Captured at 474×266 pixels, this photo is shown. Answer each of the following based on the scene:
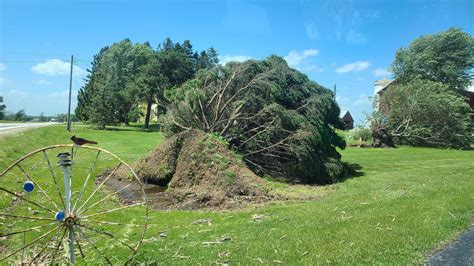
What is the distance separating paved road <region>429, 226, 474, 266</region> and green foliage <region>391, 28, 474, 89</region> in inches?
1424

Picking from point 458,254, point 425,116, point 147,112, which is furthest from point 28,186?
point 147,112

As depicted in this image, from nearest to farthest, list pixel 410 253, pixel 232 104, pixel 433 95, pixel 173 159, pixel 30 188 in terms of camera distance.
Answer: pixel 30 188, pixel 410 253, pixel 173 159, pixel 232 104, pixel 433 95

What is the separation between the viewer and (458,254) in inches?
195

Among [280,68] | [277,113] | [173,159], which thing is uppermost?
[280,68]

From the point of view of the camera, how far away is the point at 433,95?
95.0 ft

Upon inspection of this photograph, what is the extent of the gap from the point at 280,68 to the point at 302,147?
→ 10.7 ft

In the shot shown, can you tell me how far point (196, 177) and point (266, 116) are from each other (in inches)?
137

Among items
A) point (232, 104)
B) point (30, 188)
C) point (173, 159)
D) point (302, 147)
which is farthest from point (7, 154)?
point (30, 188)

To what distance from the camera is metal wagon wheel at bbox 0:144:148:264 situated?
11.8 feet

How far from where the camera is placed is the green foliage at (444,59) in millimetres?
37812

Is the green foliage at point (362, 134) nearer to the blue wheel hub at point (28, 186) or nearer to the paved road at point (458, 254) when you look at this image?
the paved road at point (458, 254)

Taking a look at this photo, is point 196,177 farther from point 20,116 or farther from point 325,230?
point 20,116

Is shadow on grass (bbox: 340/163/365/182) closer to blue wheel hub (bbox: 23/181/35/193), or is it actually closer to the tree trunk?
blue wheel hub (bbox: 23/181/35/193)

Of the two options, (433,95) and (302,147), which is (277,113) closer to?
(302,147)
